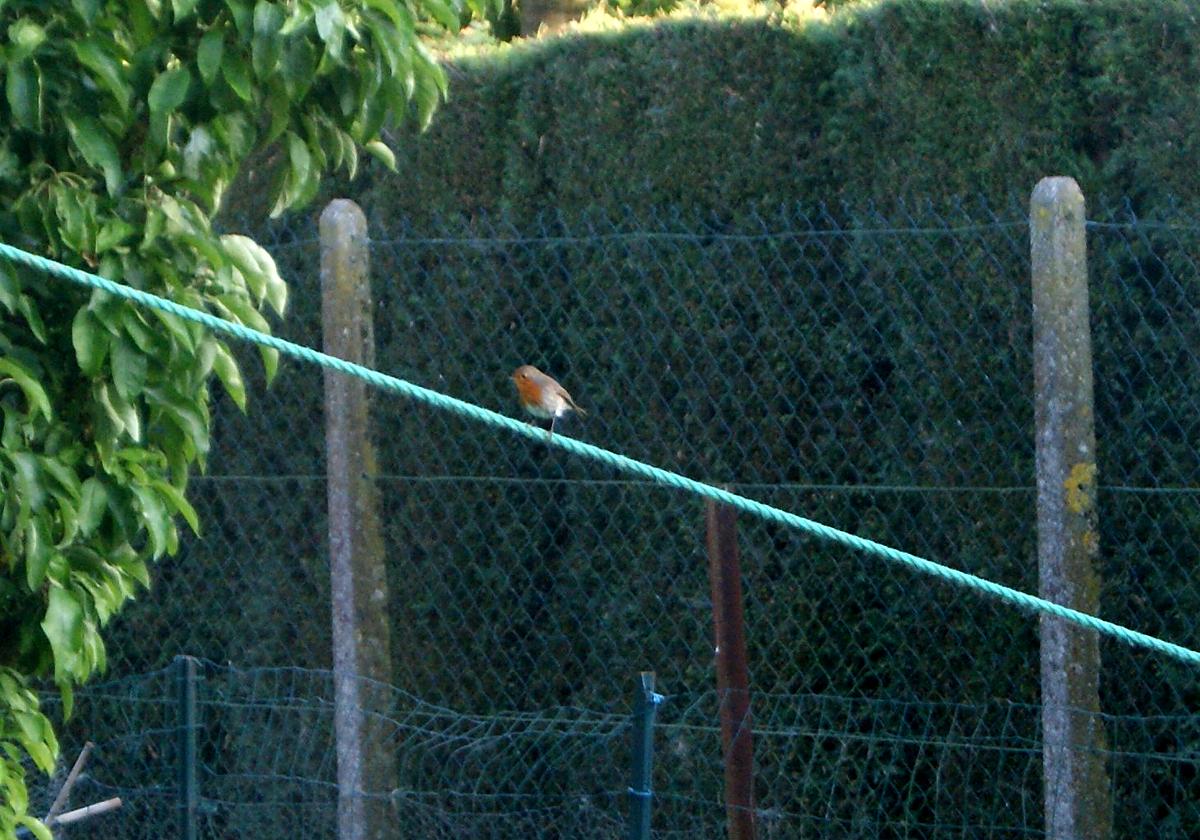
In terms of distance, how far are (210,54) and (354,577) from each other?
191 cm

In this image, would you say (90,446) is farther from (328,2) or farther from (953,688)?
(953,688)

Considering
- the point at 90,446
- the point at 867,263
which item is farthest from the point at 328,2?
the point at 867,263

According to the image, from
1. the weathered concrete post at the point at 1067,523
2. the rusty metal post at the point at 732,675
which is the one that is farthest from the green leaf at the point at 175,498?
the weathered concrete post at the point at 1067,523

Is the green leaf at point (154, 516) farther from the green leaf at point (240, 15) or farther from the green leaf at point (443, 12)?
the green leaf at point (443, 12)

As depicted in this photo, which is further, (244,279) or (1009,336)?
(1009,336)

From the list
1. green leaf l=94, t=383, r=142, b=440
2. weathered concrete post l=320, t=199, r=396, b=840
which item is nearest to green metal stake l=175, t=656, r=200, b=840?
weathered concrete post l=320, t=199, r=396, b=840

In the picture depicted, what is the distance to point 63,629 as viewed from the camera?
247 cm

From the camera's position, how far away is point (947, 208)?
3.92 meters

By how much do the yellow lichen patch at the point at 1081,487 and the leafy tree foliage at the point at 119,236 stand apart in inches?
61.4

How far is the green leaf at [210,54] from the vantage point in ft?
7.79

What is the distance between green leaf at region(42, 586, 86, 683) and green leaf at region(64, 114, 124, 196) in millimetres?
663

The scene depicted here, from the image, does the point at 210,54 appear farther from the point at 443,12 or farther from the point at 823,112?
the point at 823,112

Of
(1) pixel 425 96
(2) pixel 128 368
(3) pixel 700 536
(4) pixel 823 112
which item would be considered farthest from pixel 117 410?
(4) pixel 823 112

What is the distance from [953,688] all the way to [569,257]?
5.41 ft
